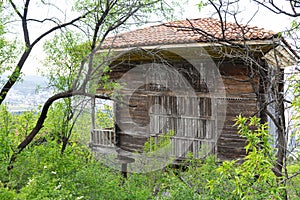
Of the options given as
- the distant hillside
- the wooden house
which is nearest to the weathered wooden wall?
the wooden house

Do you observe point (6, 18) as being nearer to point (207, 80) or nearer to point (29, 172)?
point (29, 172)

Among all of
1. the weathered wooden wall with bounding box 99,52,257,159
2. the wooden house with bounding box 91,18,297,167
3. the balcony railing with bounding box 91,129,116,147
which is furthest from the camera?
the balcony railing with bounding box 91,129,116,147

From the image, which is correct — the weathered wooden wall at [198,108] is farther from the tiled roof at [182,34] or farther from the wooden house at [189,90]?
the tiled roof at [182,34]

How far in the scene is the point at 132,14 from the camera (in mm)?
6402

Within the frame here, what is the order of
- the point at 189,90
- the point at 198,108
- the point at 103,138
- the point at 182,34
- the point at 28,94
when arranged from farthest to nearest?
the point at 103,138
the point at 189,90
the point at 198,108
the point at 182,34
the point at 28,94

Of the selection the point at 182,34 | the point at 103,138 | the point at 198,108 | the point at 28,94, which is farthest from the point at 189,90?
the point at 28,94

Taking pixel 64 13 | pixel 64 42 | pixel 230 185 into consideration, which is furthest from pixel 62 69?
pixel 230 185

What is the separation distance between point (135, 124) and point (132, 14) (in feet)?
14.3

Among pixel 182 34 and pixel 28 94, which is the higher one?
pixel 182 34

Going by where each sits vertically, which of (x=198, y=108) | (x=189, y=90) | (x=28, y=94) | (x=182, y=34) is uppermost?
(x=182, y=34)

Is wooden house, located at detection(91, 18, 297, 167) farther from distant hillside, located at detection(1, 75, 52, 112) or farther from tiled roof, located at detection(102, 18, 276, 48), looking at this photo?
distant hillside, located at detection(1, 75, 52, 112)

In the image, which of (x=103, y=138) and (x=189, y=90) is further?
(x=103, y=138)

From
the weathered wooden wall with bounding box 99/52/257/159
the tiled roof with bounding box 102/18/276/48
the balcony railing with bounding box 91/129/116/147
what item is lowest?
the balcony railing with bounding box 91/129/116/147

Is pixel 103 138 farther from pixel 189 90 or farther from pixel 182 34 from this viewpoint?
pixel 182 34
